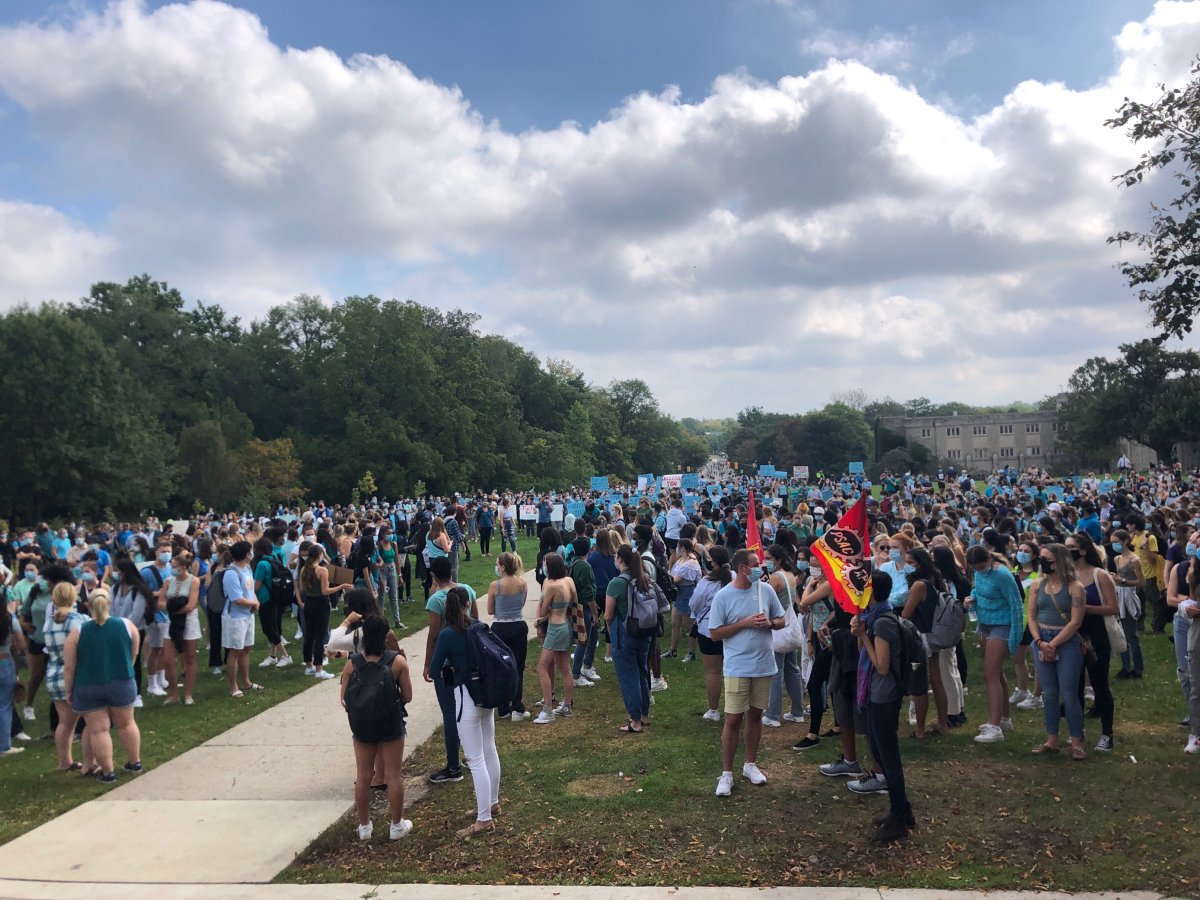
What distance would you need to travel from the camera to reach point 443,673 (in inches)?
263

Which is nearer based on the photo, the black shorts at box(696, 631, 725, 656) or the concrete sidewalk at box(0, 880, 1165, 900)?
the concrete sidewalk at box(0, 880, 1165, 900)

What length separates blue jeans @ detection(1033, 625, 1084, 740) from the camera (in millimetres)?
7324

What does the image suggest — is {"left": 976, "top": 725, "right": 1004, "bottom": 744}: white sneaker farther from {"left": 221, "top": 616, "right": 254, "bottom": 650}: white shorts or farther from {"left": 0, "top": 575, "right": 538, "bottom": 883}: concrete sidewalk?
{"left": 221, "top": 616, "right": 254, "bottom": 650}: white shorts

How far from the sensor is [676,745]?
8.30 meters

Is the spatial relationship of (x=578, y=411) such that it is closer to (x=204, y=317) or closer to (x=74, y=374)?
(x=204, y=317)

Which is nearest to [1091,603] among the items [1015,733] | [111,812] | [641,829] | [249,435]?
[1015,733]

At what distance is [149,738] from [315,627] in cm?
287

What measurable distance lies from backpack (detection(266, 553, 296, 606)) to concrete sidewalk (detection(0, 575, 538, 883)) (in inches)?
111

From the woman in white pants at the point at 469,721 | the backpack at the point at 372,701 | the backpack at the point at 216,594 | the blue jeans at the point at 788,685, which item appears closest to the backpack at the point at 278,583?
the backpack at the point at 216,594

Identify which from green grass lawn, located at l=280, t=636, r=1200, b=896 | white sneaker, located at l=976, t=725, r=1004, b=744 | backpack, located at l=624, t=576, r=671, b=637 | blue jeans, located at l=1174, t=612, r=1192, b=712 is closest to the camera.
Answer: green grass lawn, located at l=280, t=636, r=1200, b=896

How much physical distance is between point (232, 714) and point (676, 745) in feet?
17.6

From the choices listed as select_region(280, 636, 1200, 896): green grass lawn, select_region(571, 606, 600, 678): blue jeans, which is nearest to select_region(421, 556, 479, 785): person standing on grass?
select_region(280, 636, 1200, 896): green grass lawn

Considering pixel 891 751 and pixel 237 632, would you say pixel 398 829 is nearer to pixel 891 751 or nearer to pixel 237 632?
pixel 891 751

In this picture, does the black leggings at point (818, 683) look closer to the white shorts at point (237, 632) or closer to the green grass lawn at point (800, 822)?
the green grass lawn at point (800, 822)
